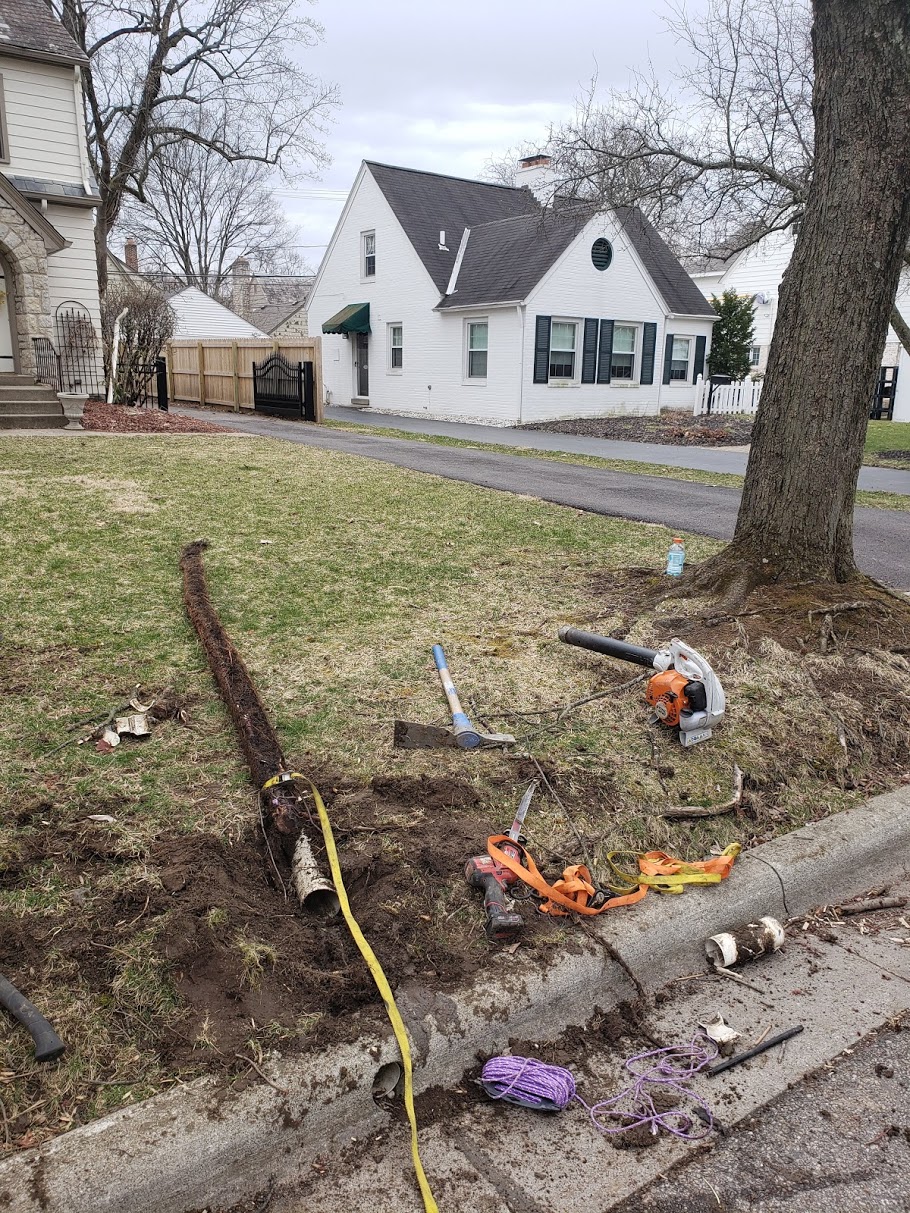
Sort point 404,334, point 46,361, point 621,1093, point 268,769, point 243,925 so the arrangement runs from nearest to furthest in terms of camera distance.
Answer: point 621,1093, point 243,925, point 268,769, point 46,361, point 404,334

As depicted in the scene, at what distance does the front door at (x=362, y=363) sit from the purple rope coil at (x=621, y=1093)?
26.9 m

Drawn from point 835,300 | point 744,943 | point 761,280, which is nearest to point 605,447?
point 835,300

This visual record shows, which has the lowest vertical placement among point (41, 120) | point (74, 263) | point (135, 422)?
point (135, 422)

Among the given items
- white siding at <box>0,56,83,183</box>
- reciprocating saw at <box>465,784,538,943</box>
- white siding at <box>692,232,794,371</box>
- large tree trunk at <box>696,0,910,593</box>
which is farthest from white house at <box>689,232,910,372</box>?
reciprocating saw at <box>465,784,538,943</box>

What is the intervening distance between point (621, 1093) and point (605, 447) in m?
16.6

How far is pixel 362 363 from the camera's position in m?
28.3

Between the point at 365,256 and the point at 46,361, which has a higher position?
the point at 365,256

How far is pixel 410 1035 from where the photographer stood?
2.31m

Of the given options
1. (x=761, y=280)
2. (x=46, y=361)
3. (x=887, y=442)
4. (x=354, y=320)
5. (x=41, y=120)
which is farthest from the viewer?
(x=761, y=280)

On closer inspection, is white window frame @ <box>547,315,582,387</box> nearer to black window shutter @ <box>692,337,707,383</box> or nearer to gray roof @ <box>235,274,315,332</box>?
black window shutter @ <box>692,337,707,383</box>

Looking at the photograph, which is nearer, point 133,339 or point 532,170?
point 133,339

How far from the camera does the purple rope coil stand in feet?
7.45

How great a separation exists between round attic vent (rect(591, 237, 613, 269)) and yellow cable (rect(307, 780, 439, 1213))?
22.7 m

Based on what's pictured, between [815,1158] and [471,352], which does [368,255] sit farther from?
[815,1158]
